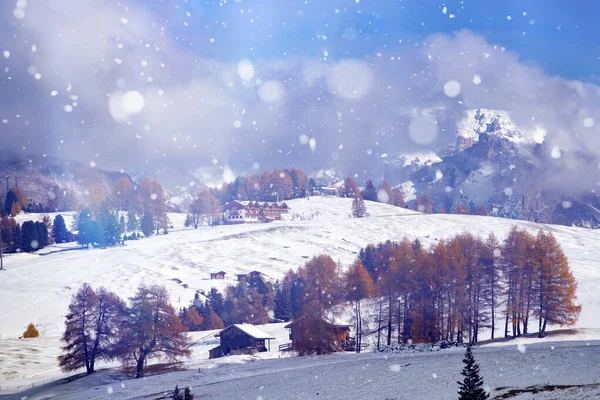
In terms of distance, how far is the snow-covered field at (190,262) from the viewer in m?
70.9

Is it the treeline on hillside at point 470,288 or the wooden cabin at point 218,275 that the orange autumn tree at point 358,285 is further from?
the wooden cabin at point 218,275

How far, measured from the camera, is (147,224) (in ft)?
525

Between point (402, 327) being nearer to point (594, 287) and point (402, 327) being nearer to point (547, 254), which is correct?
point (547, 254)

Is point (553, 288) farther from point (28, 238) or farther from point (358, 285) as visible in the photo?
point (28, 238)

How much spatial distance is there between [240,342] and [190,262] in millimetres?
Answer: 63556

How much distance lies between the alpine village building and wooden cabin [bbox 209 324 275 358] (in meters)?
116

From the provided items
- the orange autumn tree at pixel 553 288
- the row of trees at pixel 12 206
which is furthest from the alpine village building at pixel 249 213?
the orange autumn tree at pixel 553 288

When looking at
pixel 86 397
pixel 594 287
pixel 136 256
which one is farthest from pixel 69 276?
pixel 594 287

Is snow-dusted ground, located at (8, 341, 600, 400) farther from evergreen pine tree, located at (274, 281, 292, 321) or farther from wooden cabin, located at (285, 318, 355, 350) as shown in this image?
evergreen pine tree, located at (274, 281, 292, 321)

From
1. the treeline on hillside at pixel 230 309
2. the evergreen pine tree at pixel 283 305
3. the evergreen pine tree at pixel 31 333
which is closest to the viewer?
the evergreen pine tree at pixel 31 333

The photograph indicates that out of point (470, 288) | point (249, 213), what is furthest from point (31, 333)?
point (249, 213)

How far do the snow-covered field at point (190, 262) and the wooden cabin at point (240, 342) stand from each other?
103 inches

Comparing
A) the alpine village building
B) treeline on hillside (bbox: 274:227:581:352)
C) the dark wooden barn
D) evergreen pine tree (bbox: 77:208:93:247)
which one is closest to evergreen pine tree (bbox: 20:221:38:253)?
evergreen pine tree (bbox: 77:208:93:247)

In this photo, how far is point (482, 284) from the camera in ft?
193
